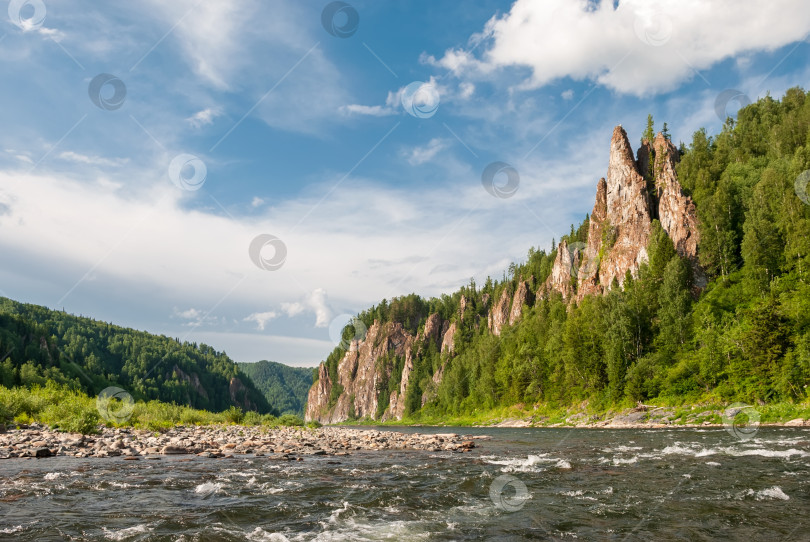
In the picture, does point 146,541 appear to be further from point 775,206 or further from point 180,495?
point 775,206

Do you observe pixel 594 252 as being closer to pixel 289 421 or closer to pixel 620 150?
pixel 620 150

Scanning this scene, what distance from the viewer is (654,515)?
12594 millimetres

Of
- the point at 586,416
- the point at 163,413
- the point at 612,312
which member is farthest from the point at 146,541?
the point at 612,312

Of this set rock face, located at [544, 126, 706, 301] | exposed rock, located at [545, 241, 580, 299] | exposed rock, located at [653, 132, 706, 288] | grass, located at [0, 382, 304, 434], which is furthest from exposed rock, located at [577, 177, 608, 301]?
grass, located at [0, 382, 304, 434]

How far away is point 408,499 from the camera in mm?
15242

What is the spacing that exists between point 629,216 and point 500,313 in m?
74.2

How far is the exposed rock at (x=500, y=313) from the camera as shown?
575 ft

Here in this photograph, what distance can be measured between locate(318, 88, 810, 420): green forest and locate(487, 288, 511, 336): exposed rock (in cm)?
4314
